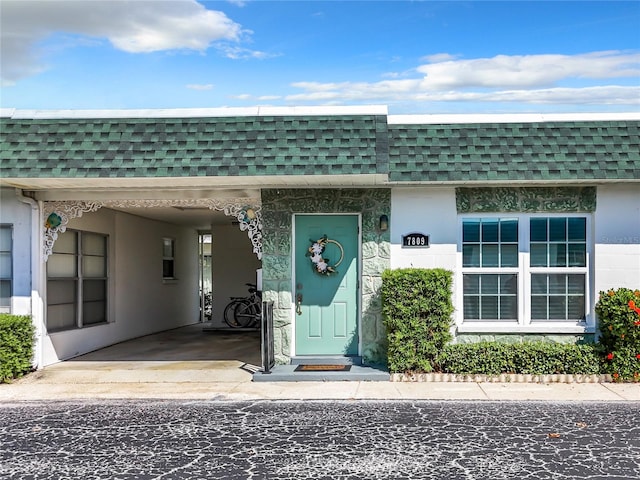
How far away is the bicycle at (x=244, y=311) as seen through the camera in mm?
16828

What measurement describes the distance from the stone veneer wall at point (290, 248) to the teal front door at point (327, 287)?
18 centimetres

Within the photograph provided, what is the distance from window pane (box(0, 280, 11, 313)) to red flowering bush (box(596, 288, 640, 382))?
348 inches

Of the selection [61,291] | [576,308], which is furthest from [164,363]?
[576,308]

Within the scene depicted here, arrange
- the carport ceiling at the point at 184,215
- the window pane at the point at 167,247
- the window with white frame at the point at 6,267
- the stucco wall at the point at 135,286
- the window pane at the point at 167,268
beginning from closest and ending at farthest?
the window with white frame at the point at 6,267 < the stucco wall at the point at 135,286 < the carport ceiling at the point at 184,215 < the window pane at the point at 167,247 < the window pane at the point at 167,268

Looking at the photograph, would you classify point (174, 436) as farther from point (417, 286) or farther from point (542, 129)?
point (542, 129)

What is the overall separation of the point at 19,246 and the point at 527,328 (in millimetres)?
7787

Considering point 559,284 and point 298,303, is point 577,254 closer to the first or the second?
point 559,284

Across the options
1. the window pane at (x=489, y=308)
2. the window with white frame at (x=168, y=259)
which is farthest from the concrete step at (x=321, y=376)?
the window with white frame at (x=168, y=259)

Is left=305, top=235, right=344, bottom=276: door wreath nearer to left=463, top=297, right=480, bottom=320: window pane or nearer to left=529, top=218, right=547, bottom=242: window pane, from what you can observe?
left=463, top=297, right=480, bottom=320: window pane

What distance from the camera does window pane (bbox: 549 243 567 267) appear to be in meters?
9.99

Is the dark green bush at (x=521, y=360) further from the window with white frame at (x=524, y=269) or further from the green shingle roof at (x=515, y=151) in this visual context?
the green shingle roof at (x=515, y=151)

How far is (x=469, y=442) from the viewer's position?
6.34 m

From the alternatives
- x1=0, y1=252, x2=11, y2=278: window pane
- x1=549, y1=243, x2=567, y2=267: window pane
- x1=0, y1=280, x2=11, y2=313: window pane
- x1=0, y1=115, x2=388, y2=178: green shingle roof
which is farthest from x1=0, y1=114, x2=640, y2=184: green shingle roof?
x1=0, y1=280, x2=11, y2=313: window pane

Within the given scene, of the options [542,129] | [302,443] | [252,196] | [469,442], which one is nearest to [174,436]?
[302,443]
